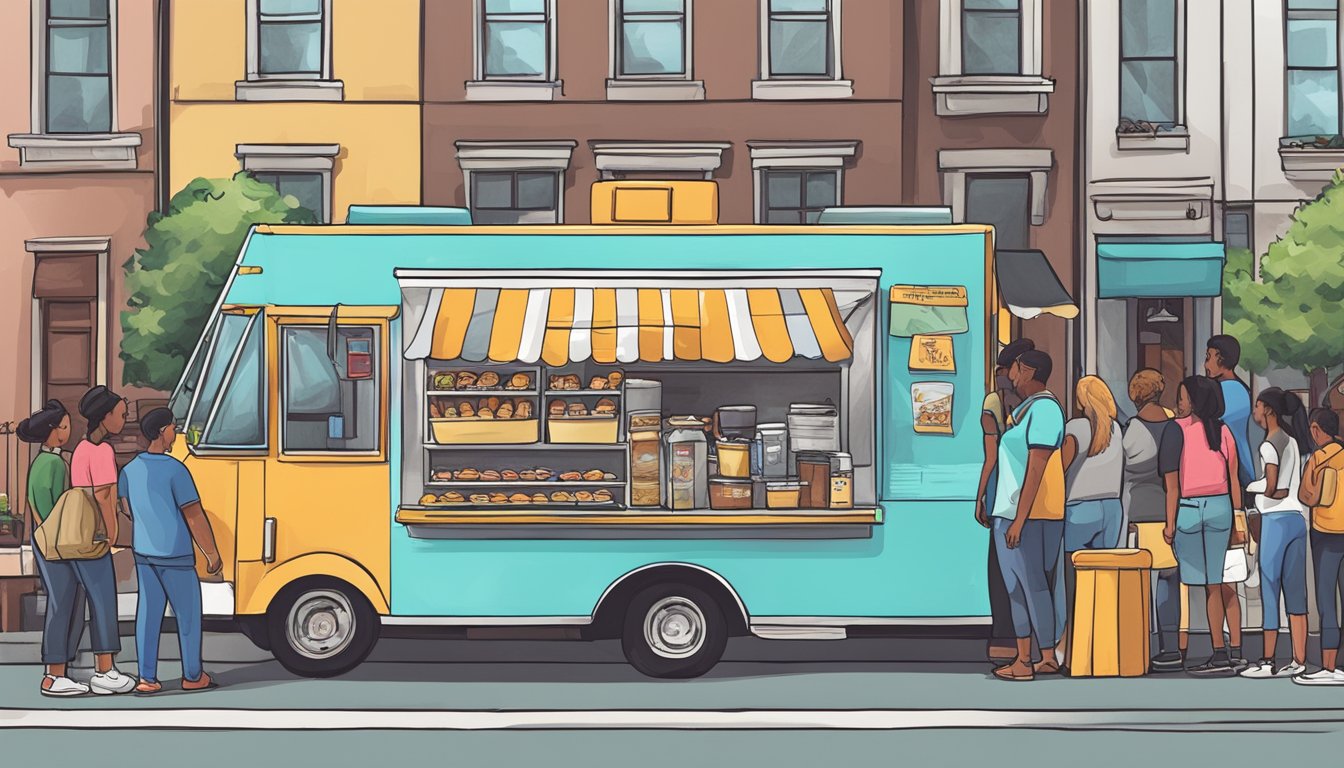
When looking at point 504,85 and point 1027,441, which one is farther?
point 504,85

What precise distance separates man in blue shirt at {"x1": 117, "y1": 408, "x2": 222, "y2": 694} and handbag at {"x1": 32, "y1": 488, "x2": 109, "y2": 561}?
0.23 m

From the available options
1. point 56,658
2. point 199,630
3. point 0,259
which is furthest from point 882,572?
point 0,259

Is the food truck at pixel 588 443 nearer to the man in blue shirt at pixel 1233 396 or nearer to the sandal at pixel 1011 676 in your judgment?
the sandal at pixel 1011 676

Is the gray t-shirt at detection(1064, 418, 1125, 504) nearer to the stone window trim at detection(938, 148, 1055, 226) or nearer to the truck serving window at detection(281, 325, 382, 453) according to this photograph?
the truck serving window at detection(281, 325, 382, 453)

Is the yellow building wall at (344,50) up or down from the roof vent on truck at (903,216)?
up

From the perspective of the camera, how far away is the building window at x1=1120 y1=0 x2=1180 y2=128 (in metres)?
22.5

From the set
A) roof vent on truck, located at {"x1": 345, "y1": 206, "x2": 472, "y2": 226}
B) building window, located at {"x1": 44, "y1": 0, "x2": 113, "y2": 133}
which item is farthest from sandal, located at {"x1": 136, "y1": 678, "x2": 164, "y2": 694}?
building window, located at {"x1": 44, "y1": 0, "x2": 113, "y2": 133}

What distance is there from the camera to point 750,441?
1112 cm

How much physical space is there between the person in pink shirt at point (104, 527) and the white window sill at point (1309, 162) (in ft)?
57.0

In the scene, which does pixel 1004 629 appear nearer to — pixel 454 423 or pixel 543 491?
pixel 543 491

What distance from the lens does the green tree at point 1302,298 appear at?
1962cm

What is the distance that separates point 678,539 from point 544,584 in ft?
3.12

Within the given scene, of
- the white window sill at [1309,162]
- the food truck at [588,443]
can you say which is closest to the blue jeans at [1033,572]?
the food truck at [588,443]

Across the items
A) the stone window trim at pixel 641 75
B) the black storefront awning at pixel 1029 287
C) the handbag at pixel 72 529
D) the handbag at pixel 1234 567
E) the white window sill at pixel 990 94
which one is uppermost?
the stone window trim at pixel 641 75
